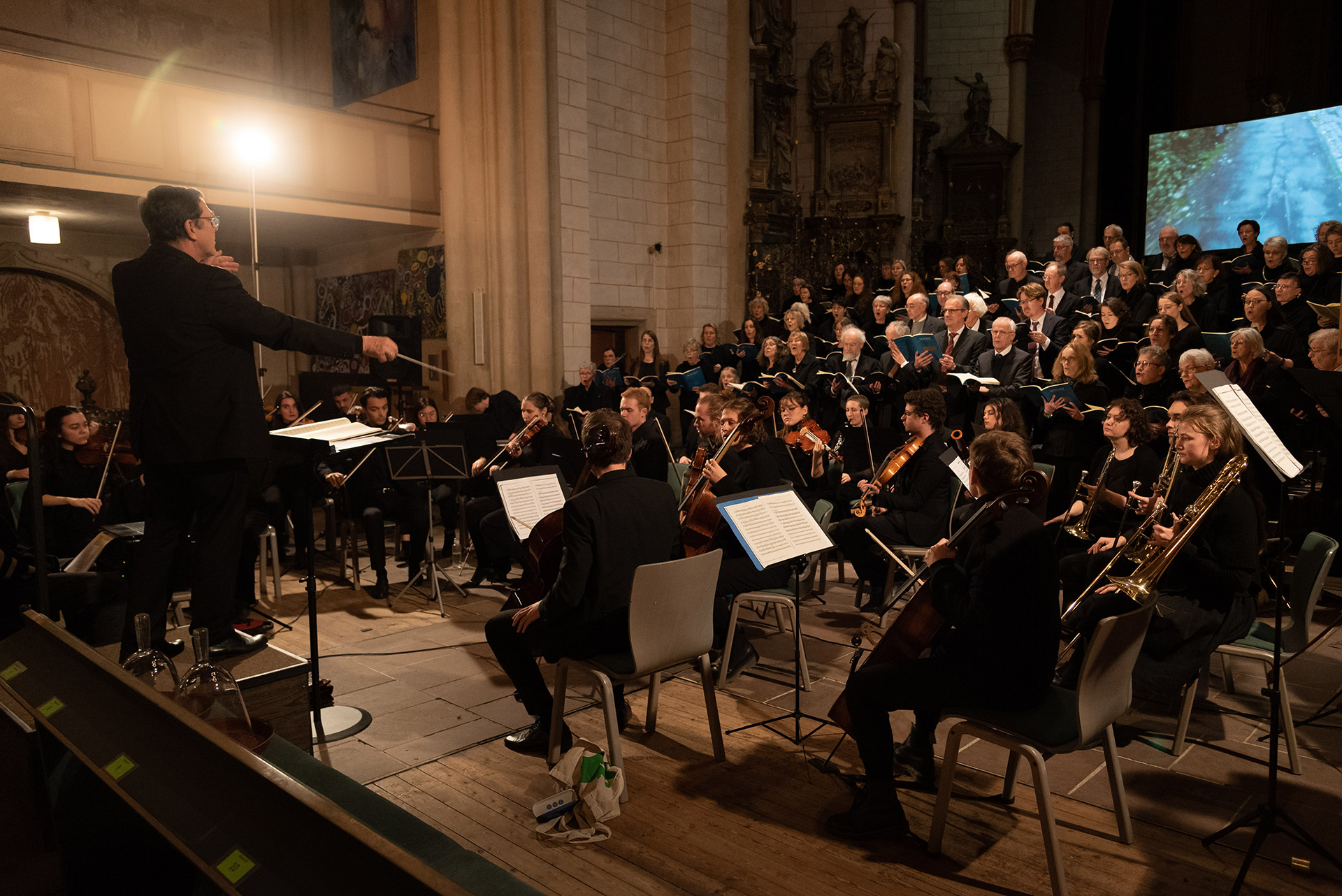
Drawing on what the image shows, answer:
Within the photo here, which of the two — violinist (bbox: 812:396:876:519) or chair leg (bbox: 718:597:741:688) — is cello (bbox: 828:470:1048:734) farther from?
violinist (bbox: 812:396:876:519)

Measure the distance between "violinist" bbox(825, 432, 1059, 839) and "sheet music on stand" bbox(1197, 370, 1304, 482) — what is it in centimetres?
61

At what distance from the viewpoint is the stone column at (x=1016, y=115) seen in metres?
15.7

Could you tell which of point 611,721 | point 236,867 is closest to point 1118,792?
point 611,721

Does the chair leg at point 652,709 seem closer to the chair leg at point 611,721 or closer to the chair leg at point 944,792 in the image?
the chair leg at point 611,721

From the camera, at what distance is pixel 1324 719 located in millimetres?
4020

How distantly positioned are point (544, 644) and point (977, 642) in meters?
1.63

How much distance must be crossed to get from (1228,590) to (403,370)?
8.94 meters

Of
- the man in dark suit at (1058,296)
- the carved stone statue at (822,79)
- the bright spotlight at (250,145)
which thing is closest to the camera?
the man in dark suit at (1058,296)

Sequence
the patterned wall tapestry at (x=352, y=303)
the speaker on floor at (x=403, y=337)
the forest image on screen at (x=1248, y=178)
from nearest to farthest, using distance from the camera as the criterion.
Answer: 1. the speaker on floor at (x=403, y=337)
2. the patterned wall tapestry at (x=352, y=303)
3. the forest image on screen at (x=1248, y=178)

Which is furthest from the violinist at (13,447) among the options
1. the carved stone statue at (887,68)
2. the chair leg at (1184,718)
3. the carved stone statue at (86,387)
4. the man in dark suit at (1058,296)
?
the carved stone statue at (887,68)

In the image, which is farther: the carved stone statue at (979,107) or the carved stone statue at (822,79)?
the carved stone statue at (979,107)

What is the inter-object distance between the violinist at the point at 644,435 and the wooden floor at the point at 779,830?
7.84ft

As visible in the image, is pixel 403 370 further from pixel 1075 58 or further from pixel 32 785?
pixel 1075 58

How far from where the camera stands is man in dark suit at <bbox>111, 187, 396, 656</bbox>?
3.32m
